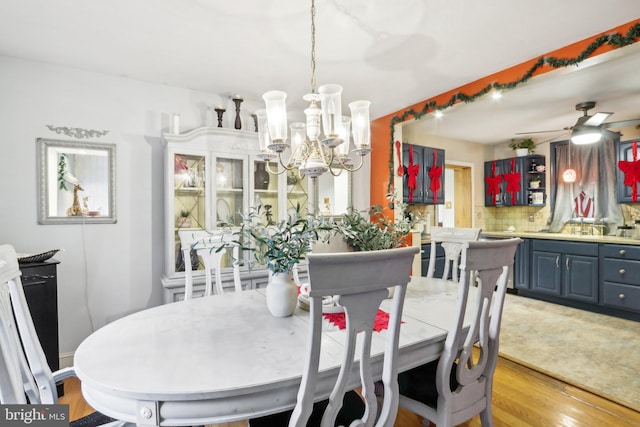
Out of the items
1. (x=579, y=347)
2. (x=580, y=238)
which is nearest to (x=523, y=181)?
(x=580, y=238)

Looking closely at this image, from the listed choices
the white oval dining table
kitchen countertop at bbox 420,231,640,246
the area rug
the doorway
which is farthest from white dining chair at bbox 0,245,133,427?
the doorway

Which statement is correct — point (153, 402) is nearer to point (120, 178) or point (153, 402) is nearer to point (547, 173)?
point (120, 178)

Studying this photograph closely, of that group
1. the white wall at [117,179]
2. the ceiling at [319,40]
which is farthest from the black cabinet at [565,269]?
the white wall at [117,179]

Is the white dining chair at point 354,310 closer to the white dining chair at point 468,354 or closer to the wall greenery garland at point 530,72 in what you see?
the white dining chair at point 468,354

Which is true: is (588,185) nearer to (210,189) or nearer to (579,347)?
(579,347)

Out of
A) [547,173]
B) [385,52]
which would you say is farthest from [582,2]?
[547,173]

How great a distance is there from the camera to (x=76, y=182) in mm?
2635

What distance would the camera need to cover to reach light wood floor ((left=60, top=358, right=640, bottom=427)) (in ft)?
6.12

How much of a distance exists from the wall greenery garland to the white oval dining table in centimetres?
200

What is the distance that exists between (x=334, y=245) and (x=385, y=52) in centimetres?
156

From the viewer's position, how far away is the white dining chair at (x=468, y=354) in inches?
47.1

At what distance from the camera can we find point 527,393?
7.09 feet

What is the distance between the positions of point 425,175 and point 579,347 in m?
2.52

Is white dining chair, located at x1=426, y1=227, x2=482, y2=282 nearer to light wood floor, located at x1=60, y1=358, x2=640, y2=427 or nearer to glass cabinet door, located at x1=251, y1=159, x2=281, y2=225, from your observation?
light wood floor, located at x1=60, y1=358, x2=640, y2=427
